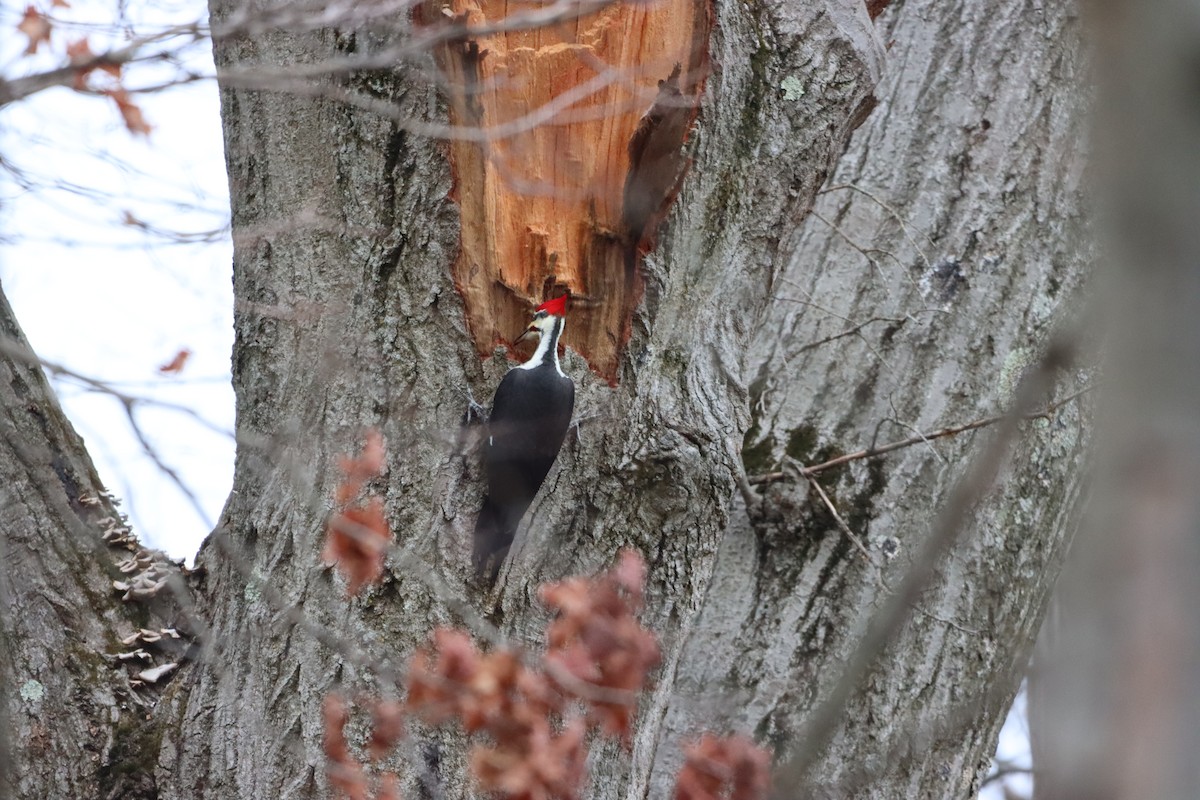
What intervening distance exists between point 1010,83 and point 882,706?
6.24 feet

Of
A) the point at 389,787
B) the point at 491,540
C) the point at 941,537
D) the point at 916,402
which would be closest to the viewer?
the point at 941,537

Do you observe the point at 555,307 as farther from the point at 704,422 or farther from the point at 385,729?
the point at 385,729

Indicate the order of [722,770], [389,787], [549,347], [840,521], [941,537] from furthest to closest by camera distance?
1. [840,521]
2. [722,770]
3. [549,347]
4. [389,787]
5. [941,537]

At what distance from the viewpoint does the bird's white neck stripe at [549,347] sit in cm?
231

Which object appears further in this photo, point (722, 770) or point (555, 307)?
point (722, 770)

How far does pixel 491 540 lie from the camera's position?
7.06 feet

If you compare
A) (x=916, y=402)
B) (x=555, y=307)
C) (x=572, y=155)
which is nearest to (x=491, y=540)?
(x=555, y=307)

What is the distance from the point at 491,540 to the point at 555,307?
50 cm

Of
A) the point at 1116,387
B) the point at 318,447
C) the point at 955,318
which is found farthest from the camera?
the point at 955,318

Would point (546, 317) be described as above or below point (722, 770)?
above

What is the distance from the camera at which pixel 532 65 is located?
231 centimetres

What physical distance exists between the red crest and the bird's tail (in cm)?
43

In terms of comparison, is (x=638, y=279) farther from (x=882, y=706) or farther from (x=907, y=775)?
(x=907, y=775)

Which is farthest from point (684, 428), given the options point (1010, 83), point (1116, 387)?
point (1010, 83)
